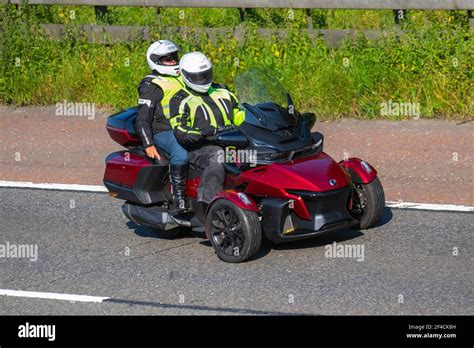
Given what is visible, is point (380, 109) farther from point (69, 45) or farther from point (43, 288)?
point (43, 288)

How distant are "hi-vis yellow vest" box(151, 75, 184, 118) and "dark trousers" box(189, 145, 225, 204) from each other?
2.01 ft

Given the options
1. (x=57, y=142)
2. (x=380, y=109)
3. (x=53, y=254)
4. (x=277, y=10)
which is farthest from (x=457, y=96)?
(x=53, y=254)

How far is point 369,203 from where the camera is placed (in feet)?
31.4

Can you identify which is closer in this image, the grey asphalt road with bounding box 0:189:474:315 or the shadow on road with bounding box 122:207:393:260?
the grey asphalt road with bounding box 0:189:474:315

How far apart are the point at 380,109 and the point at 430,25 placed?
1461 millimetres

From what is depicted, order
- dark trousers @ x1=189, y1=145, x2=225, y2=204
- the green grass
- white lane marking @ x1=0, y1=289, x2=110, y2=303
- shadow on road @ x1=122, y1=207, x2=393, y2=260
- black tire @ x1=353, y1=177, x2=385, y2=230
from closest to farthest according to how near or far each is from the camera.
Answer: white lane marking @ x1=0, y1=289, x2=110, y2=303 < dark trousers @ x1=189, y1=145, x2=225, y2=204 < shadow on road @ x1=122, y1=207, x2=393, y2=260 < black tire @ x1=353, y1=177, x2=385, y2=230 < the green grass

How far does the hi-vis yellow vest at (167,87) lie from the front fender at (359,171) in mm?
1567

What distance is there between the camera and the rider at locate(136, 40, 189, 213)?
31.9 feet

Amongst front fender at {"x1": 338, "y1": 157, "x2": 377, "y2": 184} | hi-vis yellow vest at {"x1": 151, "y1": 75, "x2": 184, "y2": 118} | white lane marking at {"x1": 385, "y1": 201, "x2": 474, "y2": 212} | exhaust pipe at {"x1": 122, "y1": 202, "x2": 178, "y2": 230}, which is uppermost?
hi-vis yellow vest at {"x1": 151, "y1": 75, "x2": 184, "y2": 118}

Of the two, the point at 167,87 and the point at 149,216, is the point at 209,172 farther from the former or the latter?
the point at 167,87

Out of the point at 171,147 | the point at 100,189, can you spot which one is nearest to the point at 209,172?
the point at 171,147

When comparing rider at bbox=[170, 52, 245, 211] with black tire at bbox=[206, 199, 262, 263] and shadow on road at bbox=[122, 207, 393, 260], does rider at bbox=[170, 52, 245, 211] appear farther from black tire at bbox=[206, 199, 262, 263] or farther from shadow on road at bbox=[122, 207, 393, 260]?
shadow on road at bbox=[122, 207, 393, 260]

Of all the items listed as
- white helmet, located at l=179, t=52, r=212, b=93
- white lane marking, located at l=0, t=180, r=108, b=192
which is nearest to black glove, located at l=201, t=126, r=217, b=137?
white helmet, located at l=179, t=52, r=212, b=93

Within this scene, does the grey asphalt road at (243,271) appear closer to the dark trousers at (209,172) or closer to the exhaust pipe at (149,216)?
the exhaust pipe at (149,216)
